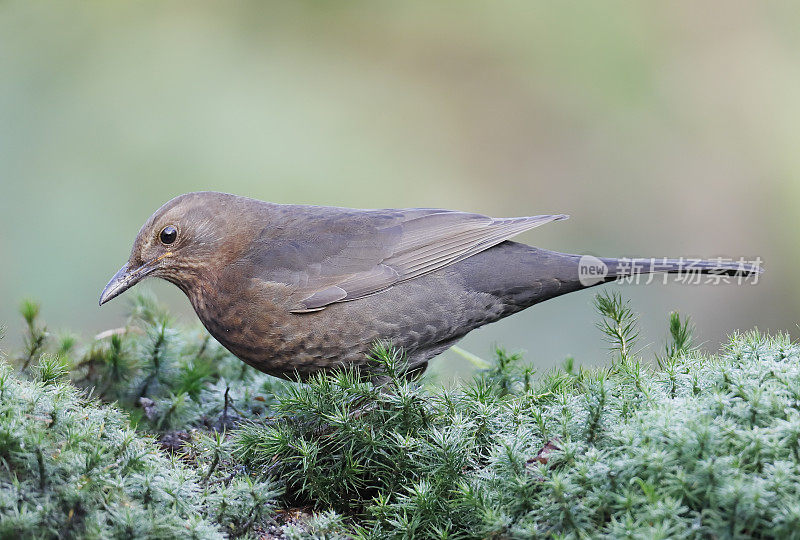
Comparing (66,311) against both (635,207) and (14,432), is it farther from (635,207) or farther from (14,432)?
(635,207)

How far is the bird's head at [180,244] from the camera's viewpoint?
4.21 meters

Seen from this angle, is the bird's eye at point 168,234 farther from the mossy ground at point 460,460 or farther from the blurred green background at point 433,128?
the blurred green background at point 433,128

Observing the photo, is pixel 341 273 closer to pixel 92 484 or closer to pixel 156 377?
pixel 156 377

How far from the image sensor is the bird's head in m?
4.21

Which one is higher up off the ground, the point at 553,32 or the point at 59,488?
the point at 553,32

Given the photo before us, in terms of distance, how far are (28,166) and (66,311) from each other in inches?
62.9

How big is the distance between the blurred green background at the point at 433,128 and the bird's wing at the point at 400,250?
2184mm

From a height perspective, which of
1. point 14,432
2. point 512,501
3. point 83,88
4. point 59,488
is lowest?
point 512,501

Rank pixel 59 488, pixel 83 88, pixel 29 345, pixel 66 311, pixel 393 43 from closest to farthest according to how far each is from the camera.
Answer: pixel 59 488 < pixel 29 345 < pixel 66 311 < pixel 83 88 < pixel 393 43

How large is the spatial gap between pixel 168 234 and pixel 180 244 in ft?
0.28

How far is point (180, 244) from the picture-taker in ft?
14.0

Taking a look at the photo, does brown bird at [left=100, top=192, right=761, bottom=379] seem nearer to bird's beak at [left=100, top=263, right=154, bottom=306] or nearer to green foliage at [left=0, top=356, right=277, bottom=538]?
bird's beak at [left=100, top=263, right=154, bottom=306]

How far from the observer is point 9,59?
735 centimetres

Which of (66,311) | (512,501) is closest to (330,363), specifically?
(512,501)
